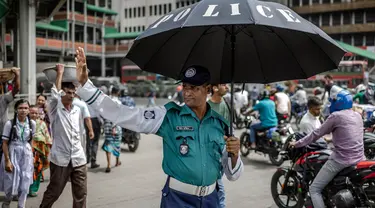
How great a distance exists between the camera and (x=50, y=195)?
5137 millimetres

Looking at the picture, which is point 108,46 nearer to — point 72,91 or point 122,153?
point 122,153

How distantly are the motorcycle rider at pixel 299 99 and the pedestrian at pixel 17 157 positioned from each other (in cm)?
1289

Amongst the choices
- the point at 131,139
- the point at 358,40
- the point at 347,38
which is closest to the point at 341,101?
the point at 131,139

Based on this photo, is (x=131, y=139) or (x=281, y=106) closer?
(x=131, y=139)

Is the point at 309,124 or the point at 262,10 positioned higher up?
the point at 262,10

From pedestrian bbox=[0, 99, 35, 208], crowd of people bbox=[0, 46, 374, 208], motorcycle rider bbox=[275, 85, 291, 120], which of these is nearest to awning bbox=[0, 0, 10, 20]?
crowd of people bbox=[0, 46, 374, 208]

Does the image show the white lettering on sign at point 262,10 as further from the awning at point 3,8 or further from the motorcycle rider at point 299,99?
the awning at point 3,8

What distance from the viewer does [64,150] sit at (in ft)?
17.3

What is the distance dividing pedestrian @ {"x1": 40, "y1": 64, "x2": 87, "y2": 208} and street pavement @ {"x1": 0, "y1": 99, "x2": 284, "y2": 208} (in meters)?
1.41

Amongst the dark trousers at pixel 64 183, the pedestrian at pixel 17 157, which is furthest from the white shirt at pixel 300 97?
the dark trousers at pixel 64 183

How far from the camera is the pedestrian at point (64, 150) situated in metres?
5.17

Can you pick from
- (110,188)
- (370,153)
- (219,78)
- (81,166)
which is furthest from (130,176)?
(219,78)

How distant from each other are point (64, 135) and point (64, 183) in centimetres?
53

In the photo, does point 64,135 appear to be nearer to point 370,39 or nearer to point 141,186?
point 141,186
